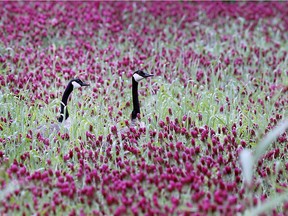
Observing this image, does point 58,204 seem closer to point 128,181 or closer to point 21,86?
point 128,181

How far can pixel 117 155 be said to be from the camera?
591 centimetres

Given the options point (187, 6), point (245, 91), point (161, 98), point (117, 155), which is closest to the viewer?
point (117, 155)

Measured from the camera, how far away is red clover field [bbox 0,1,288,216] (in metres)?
4.83

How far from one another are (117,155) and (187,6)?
24.2 feet

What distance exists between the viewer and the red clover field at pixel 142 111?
483 cm

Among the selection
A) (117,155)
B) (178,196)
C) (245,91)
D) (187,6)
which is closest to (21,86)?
(117,155)

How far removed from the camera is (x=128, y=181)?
493 centimetres

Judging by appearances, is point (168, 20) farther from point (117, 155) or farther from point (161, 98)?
point (117, 155)

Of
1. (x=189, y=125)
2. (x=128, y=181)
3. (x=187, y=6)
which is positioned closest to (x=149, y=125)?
(x=189, y=125)

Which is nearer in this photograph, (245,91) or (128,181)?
(128,181)

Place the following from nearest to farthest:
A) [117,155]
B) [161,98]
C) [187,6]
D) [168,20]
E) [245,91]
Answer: [117,155]
[161,98]
[245,91]
[168,20]
[187,6]

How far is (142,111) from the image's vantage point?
726 cm

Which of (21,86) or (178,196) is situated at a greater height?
(21,86)

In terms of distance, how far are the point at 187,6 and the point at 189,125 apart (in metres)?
6.57
